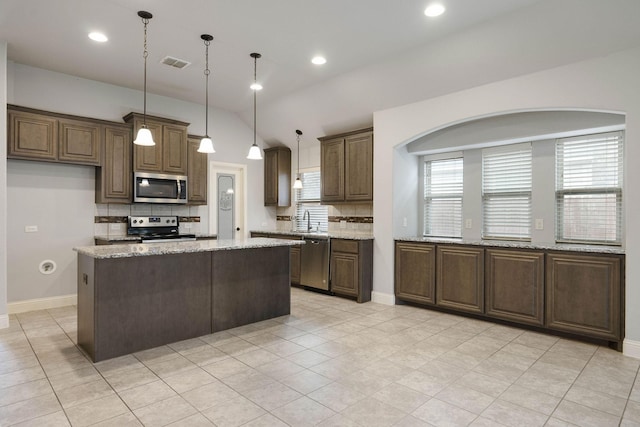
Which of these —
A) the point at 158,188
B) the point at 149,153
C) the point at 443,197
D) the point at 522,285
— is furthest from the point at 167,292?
the point at 443,197

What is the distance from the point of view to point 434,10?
3.24 metres

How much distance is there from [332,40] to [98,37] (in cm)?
244

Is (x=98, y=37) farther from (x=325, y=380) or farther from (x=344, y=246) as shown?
(x=325, y=380)

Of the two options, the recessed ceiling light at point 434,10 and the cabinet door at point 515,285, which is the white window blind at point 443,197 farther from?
the recessed ceiling light at point 434,10

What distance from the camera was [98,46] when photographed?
411 centimetres

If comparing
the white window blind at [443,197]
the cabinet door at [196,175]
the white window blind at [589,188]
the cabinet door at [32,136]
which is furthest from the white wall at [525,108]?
the cabinet door at [32,136]

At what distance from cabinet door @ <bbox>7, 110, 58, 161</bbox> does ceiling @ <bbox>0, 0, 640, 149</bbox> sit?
0.71 metres

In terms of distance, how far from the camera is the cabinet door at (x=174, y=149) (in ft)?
17.9

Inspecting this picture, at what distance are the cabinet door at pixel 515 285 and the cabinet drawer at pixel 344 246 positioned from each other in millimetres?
1700

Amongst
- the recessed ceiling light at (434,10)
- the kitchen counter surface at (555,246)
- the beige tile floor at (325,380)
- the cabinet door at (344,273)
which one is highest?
the recessed ceiling light at (434,10)

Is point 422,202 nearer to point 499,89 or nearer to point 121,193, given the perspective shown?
point 499,89

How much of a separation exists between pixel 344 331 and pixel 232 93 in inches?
153

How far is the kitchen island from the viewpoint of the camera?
3.13 metres

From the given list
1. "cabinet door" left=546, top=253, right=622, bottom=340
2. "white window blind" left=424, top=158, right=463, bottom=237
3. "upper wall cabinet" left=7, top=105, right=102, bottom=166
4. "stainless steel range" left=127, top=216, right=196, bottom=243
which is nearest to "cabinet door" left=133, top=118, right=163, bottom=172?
"upper wall cabinet" left=7, top=105, right=102, bottom=166
